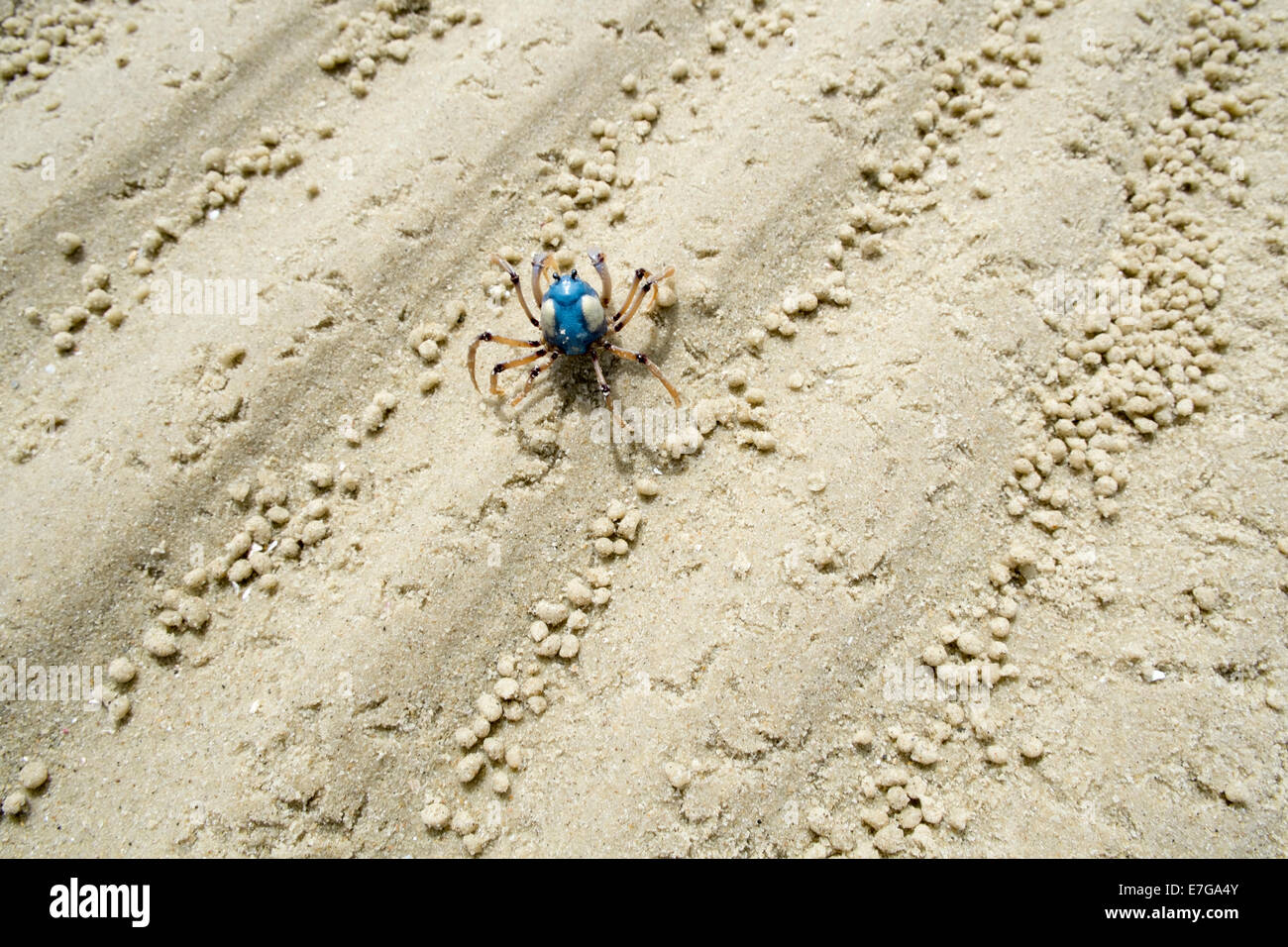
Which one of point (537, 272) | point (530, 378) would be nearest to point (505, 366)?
point (530, 378)

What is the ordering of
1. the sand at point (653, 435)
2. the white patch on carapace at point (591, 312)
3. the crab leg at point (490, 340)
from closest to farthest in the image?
the sand at point (653, 435), the white patch on carapace at point (591, 312), the crab leg at point (490, 340)

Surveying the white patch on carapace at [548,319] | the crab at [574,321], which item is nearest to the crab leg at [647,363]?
Answer: the crab at [574,321]

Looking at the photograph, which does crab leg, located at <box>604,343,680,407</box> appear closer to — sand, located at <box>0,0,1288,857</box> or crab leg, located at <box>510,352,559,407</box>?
sand, located at <box>0,0,1288,857</box>

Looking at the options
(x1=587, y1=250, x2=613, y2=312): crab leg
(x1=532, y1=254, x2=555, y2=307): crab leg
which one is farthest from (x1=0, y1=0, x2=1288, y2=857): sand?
(x1=532, y1=254, x2=555, y2=307): crab leg

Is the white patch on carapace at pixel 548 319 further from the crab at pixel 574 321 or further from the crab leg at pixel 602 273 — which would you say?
the crab leg at pixel 602 273

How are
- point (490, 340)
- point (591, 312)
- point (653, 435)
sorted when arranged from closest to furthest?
point (591, 312)
point (490, 340)
point (653, 435)

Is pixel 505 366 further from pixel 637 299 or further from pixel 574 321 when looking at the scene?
pixel 637 299

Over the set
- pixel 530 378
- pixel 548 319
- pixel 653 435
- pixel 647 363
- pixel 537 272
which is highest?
pixel 537 272
